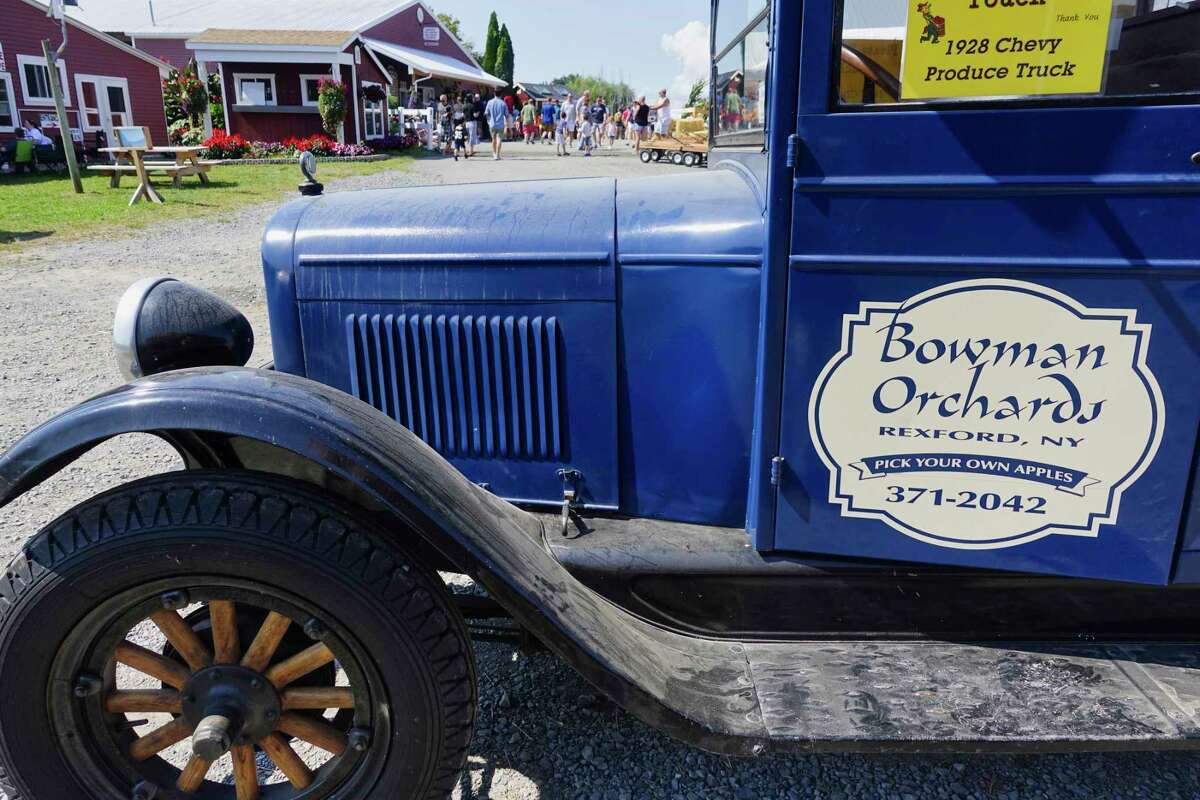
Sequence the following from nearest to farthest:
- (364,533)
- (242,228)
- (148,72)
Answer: (364,533), (242,228), (148,72)

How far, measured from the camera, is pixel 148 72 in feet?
77.3

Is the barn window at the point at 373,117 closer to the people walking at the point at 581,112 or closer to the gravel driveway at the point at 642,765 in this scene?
the people walking at the point at 581,112

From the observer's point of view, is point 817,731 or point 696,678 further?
point 696,678

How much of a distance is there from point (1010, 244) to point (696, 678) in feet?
3.76

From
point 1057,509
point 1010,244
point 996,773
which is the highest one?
point 1010,244

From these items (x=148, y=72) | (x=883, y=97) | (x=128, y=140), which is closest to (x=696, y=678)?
(x=883, y=97)

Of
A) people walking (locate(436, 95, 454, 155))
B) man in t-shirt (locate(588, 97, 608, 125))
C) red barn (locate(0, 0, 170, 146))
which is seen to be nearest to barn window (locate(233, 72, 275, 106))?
red barn (locate(0, 0, 170, 146))

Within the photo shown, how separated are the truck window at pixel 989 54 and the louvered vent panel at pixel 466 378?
0.97m

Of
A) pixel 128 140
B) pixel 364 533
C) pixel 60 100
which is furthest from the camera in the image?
pixel 128 140

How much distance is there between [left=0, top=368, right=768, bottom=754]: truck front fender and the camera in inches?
65.3

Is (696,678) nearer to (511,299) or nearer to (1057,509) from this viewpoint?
(1057,509)

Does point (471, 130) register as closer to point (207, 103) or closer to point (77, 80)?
point (207, 103)

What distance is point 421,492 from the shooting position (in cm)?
171

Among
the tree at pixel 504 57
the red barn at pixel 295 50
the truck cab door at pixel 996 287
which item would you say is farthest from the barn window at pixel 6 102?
the tree at pixel 504 57
